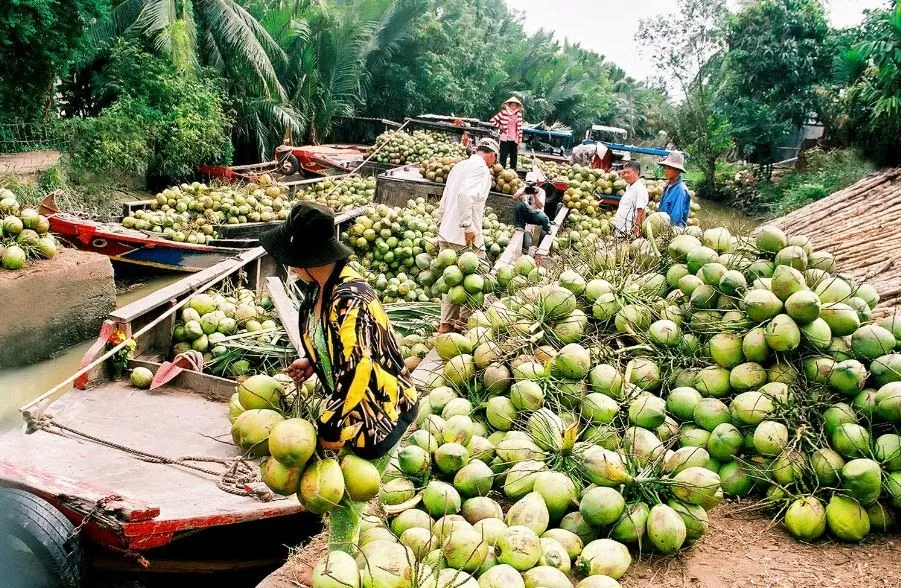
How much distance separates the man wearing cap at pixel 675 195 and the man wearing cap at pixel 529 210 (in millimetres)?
2012

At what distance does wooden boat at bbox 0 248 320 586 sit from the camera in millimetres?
2842

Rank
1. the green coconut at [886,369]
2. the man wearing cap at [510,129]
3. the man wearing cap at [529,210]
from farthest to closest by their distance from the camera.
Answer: the man wearing cap at [510,129] → the man wearing cap at [529,210] → the green coconut at [886,369]

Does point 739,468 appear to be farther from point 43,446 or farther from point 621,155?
point 621,155

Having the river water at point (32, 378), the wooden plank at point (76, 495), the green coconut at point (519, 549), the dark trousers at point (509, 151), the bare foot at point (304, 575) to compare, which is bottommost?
the river water at point (32, 378)

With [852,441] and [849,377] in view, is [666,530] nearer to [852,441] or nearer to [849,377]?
[852,441]

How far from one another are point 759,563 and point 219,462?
8.80ft

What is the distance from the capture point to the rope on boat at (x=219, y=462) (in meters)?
3.32

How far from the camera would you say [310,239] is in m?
2.30

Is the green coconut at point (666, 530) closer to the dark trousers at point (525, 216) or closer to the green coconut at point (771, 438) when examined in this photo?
the green coconut at point (771, 438)

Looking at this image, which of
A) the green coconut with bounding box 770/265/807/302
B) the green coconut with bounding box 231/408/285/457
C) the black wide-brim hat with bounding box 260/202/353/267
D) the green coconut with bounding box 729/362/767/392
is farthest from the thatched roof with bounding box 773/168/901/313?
the green coconut with bounding box 231/408/285/457

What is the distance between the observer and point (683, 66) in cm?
2473

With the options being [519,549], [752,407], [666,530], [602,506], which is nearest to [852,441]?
[752,407]

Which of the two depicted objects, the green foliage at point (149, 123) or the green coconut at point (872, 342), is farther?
the green foliage at point (149, 123)

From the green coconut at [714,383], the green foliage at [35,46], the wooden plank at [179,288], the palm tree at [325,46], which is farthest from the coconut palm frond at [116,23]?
the green coconut at [714,383]
